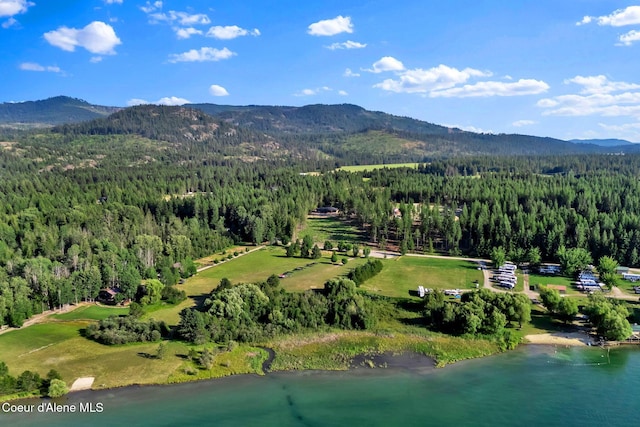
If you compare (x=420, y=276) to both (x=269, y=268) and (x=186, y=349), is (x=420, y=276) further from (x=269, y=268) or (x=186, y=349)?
(x=186, y=349)

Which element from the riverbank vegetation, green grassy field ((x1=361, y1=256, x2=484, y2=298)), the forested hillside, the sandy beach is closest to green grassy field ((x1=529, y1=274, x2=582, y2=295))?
the riverbank vegetation

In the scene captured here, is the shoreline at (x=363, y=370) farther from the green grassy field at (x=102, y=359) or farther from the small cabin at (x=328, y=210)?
the small cabin at (x=328, y=210)

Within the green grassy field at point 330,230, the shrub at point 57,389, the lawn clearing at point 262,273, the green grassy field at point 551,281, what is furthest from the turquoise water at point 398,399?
the green grassy field at point 330,230

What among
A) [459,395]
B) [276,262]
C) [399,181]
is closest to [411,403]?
[459,395]

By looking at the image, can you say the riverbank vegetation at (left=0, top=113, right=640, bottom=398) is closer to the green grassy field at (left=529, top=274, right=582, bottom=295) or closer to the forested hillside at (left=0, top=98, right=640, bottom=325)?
the forested hillside at (left=0, top=98, right=640, bottom=325)

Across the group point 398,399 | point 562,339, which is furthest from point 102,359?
point 562,339

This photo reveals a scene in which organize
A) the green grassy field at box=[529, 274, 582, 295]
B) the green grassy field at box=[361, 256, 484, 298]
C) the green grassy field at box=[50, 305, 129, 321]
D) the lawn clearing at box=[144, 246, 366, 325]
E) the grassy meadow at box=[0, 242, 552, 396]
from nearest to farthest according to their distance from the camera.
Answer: the grassy meadow at box=[0, 242, 552, 396] < the green grassy field at box=[50, 305, 129, 321] < the lawn clearing at box=[144, 246, 366, 325] < the green grassy field at box=[361, 256, 484, 298] < the green grassy field at box=[529, 274, 582, 295]

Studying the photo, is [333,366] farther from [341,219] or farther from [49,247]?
[341,219]
